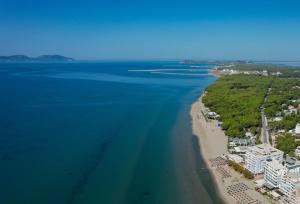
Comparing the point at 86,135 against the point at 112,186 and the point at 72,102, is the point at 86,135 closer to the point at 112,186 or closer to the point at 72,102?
the point at 112,186

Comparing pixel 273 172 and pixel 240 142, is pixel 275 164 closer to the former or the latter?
pixel 273 172

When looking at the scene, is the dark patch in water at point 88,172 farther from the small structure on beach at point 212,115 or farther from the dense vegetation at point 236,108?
the small structure on beach at point 212,115

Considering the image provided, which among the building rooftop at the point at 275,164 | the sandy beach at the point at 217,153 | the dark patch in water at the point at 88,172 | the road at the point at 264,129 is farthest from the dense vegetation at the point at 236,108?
the dark patch in water at the point at 88,172

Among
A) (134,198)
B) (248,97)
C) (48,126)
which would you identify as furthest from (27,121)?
(248,97)

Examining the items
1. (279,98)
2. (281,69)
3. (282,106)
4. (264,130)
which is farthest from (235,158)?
(281,69)

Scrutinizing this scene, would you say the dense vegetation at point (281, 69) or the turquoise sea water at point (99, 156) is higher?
the dense vegetation at point (281, 69)

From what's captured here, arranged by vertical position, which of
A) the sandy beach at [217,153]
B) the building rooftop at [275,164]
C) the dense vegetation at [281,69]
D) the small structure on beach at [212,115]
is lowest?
the sandy beach at [217,153]
